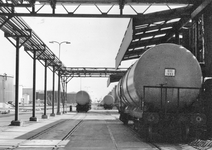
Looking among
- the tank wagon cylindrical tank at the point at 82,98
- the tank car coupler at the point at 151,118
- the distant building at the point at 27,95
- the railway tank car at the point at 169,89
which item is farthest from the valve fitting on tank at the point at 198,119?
the distant building at the point at 27,95

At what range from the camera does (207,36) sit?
15.6 meters

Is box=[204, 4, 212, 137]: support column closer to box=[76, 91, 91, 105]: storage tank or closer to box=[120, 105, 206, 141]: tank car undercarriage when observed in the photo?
box=[120, 105, 206, 141]: tank car undercarriage

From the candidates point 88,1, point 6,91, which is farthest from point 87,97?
point 6,91

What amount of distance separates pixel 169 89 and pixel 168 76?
0.54 metres

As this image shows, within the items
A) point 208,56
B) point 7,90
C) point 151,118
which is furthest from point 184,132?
point 7,90

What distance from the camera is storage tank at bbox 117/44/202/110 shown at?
13586mm

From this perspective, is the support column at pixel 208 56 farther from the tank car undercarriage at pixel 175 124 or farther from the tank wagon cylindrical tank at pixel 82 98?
the tank wagon cylindrical tank at pixel 82 98

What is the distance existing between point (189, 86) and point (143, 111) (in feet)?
7.07

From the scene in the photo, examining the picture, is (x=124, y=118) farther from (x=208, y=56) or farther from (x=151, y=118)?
(x=151, y=118)

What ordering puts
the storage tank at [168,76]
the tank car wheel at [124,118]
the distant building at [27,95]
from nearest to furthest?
the storage tank at [168,76] < the tank car wheel at [124,118] < the distant building at [27,95]

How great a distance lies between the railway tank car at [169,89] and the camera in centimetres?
1343

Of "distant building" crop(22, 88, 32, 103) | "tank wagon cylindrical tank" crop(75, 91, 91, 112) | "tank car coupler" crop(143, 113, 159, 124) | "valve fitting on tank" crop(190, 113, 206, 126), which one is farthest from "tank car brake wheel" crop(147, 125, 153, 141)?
"distant building" crop(22, 88, 32, 103)

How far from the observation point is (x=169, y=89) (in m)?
13.5

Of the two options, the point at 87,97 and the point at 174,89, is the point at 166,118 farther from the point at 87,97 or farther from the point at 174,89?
the point at 87,97
